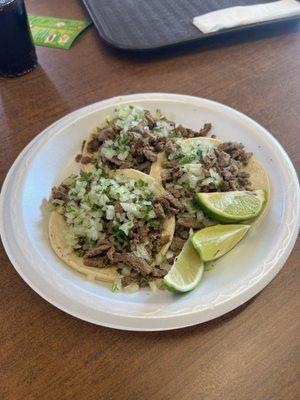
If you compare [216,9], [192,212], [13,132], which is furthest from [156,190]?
[216,9]

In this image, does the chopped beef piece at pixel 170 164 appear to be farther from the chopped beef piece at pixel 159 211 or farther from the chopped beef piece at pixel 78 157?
the chopped beef piece at pixel 78 157

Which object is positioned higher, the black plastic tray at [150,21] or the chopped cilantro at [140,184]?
the black plastic tray at [150,21]

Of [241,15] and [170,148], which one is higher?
[241,15]

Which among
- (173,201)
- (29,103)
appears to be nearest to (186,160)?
(173,201)

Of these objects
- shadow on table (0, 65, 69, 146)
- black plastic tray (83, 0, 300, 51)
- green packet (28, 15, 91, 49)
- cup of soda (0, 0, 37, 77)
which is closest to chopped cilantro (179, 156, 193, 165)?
shadow on table (0, 65, 69, 146)

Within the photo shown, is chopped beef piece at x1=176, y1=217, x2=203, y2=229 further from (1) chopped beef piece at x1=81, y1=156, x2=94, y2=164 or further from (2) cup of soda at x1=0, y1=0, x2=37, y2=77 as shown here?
(2) cup of soda at x1=0, y1=0, x2=37, y2=77

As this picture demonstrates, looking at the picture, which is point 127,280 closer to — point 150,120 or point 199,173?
point 199,173

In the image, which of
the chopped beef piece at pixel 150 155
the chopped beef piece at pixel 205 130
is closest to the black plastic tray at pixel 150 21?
the chopped beef piece at pixel 205 130
